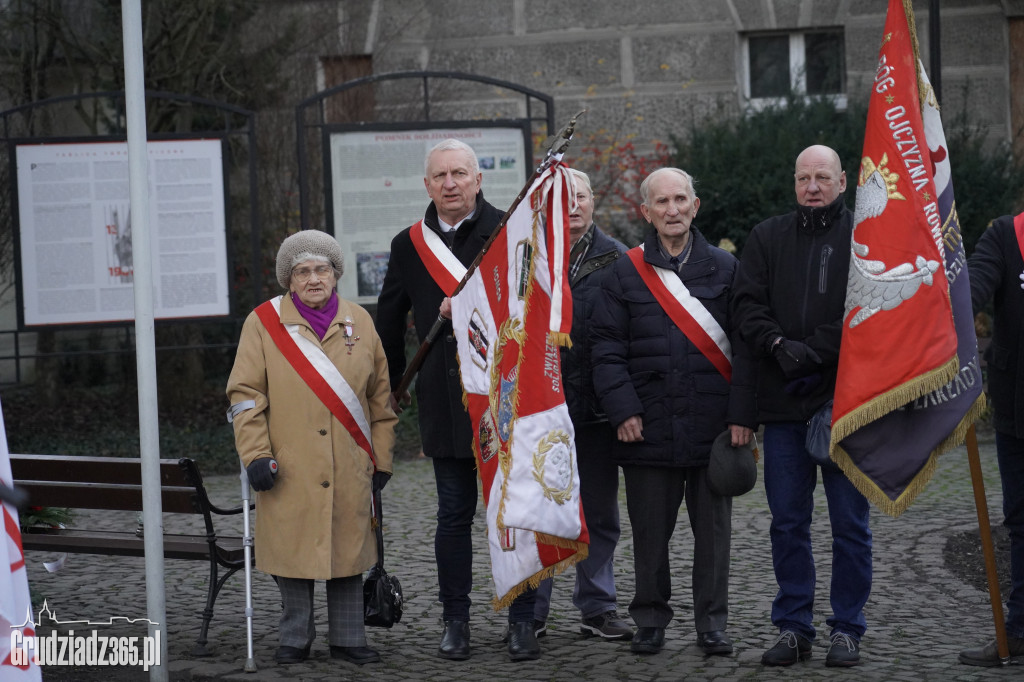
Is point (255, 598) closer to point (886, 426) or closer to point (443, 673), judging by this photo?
point (443, 673)

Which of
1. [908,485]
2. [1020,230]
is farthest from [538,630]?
[1020,230]

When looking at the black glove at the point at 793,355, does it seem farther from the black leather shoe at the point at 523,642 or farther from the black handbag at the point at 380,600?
the black handbag at the point at 380,600

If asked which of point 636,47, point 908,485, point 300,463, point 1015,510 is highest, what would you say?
point 636,47

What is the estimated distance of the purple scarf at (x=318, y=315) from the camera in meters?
5.43

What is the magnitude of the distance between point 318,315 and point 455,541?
1.06 meters

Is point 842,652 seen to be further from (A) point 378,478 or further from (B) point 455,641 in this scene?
(A) point 378,478

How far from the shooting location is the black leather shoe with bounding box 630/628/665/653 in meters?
5.35

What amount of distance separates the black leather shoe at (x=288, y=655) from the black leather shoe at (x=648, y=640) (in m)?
1.31

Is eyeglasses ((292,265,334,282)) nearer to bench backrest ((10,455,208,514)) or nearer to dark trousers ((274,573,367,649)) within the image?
bench backrest ((10,455,208,514))

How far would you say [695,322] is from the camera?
17.3 ft

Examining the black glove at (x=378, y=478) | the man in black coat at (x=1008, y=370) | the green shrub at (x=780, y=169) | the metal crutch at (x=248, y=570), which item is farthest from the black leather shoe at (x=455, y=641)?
the green shrub at (x=780, y=169)

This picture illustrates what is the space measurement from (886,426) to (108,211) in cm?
686

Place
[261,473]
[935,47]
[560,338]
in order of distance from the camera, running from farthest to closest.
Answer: [935,47], [261,473], [560,338]

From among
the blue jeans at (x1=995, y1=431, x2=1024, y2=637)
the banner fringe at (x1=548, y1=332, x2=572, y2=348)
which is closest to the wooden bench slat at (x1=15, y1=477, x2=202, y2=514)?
the banner fringe at (x1=548, y1=332, x2=572, y2=348)
